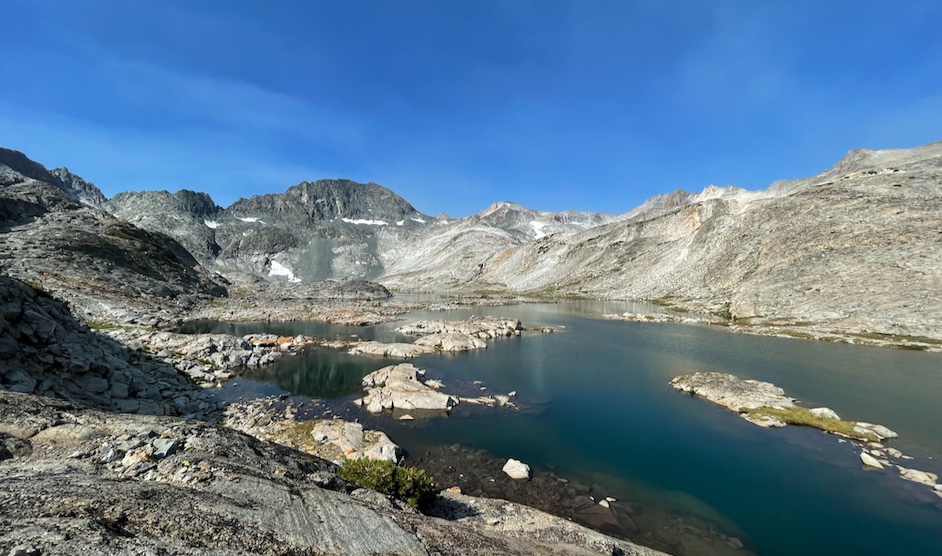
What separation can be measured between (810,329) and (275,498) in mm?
94979

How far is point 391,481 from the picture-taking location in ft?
50.6

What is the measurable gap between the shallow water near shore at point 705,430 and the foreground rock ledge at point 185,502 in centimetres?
1126

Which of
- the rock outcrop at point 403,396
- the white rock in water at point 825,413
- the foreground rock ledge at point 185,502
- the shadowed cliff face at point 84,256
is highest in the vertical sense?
the shadowed cliff face at point 84,256

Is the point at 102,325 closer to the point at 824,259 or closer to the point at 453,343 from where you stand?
the point at 453,343

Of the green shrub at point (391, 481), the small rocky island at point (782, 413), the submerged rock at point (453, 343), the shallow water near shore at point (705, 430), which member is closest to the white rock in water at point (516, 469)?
the shallow water near shore at point (705, 430)

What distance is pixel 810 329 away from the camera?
75.8 m

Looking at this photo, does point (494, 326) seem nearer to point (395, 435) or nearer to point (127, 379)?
point (395, 435)

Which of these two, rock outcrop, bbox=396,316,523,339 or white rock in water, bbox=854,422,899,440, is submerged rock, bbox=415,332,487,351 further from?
white rock in water, bbox=854,422,899,440

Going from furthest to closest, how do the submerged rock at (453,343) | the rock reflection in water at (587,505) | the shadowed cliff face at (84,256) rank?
the shadowed cliff face at (84,256), the submerged rock at (453,343), the rock reflection in water at (587,505)

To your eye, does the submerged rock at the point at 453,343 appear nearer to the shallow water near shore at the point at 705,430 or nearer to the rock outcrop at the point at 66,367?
the shallow water near shore at the point at 705,430

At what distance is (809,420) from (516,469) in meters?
26.9

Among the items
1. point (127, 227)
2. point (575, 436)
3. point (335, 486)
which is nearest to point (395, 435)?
point (575, 436)

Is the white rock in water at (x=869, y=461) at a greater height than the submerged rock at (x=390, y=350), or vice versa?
the submerged rock at (x=390, y=350)

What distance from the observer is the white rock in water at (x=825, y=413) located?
34.2 m
